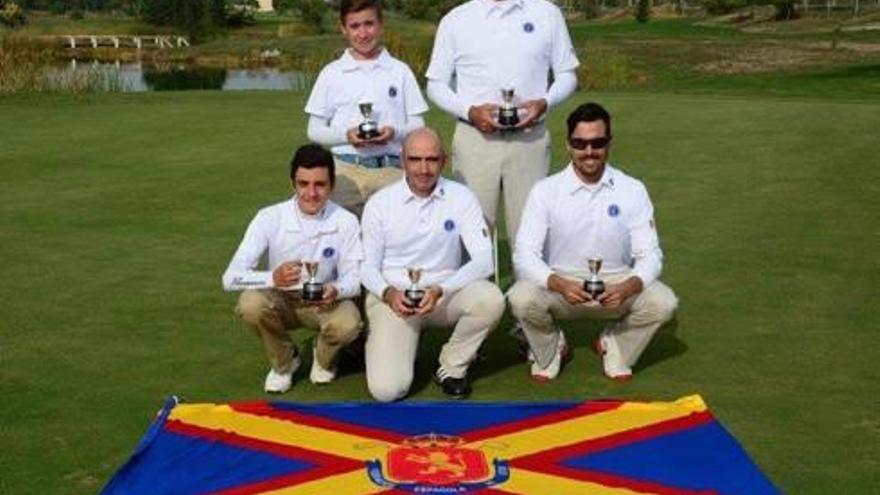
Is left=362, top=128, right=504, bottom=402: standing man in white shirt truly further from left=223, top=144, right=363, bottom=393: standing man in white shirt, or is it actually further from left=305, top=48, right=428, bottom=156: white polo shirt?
left=305, top=48, right=428, bottom=156: white polo shirt

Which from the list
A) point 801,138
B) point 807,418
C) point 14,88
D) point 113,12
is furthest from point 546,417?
point 113,12

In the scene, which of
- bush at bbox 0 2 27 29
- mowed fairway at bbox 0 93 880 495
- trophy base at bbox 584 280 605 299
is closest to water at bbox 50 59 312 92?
mowed fairway at bbox 0 93 880 495

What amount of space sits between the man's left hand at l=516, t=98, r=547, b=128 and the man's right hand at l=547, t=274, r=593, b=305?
0.97 m

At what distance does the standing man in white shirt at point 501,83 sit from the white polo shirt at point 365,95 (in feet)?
0.84

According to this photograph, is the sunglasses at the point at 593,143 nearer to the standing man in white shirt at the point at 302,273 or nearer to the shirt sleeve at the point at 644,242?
the shirt sleeve at the point at 644,242

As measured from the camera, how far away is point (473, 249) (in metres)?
5.05

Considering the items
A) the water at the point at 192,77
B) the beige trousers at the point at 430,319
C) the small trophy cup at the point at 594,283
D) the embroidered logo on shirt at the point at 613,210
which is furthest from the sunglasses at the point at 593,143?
the water at the point at 192,77

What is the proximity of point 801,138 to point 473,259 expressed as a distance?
6.92m

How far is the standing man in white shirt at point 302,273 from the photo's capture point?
4887 mm

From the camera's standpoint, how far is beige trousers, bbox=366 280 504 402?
4824 millimetres

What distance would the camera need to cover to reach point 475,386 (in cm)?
499

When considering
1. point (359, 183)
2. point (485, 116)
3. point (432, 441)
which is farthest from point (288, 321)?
point (485, 116)

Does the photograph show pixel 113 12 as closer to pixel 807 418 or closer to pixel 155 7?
pixel 155 7

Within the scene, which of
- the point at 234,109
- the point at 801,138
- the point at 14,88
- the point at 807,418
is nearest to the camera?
the point at 807,418
